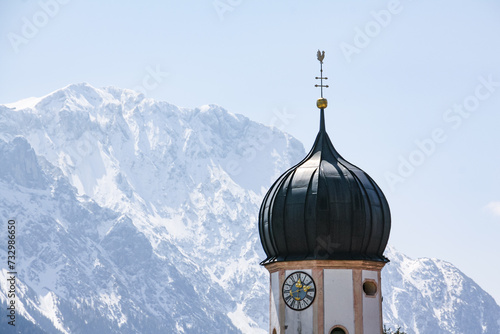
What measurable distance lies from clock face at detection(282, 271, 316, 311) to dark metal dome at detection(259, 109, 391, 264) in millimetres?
815

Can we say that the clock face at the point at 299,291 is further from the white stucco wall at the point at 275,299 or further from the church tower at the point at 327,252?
the white stucco wall at the point at 275,299

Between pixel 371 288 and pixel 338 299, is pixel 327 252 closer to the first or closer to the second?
pixel 338 299

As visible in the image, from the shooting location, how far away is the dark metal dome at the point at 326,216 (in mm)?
42719

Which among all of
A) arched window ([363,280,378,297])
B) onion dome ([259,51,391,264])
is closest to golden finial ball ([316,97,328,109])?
onion dome ([259,51,391,264])

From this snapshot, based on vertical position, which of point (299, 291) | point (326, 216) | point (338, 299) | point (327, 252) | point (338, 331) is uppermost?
point (326, 216)

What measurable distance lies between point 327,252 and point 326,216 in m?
1.49

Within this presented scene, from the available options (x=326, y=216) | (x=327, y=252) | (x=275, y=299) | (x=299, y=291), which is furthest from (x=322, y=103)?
(x=275, y=299)

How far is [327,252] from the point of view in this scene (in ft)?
140

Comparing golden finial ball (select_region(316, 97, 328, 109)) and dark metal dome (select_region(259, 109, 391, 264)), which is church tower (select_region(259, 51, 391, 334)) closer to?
dark metal dome (select_region(259, 109, 391, 264))

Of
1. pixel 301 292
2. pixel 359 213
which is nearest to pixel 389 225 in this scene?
pixel 359 213

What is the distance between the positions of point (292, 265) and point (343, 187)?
392 centimetres

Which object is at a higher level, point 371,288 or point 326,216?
point 326,216

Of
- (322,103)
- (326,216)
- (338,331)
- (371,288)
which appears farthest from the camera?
(322,103)

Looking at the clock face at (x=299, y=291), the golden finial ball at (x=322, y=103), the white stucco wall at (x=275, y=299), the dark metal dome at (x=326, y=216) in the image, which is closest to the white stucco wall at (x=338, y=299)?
the clock face at (x=299, y=291)
